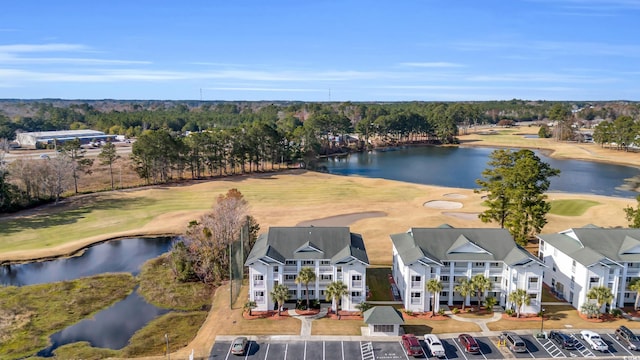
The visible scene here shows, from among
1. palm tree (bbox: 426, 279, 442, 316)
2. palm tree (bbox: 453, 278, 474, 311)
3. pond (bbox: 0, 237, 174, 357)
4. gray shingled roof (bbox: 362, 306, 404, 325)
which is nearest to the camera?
gray shingled roof (bbox: 362, 306, 404, 325)

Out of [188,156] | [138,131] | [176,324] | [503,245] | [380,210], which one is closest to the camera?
[176,324]

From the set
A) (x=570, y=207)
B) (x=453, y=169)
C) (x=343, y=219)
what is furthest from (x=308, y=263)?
(x=453, y=169)

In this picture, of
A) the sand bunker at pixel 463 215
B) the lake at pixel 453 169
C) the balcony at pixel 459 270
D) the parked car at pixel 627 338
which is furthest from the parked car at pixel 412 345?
the lake at pixel 453 169

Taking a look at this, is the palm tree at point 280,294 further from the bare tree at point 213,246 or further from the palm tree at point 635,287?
the palm tree at point 635,287

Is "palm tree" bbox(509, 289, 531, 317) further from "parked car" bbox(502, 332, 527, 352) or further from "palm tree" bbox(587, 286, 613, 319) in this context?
"palm tree" bbox(587, 286, 613, 319)

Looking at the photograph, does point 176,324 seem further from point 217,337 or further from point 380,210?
point 380,210

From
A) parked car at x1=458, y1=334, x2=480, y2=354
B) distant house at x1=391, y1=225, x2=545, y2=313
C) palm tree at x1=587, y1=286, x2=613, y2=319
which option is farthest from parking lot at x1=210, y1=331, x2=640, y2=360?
distant house at x1=391, y1=225, x2=545, y2=313

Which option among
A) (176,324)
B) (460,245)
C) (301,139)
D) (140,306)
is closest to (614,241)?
(460,245)
